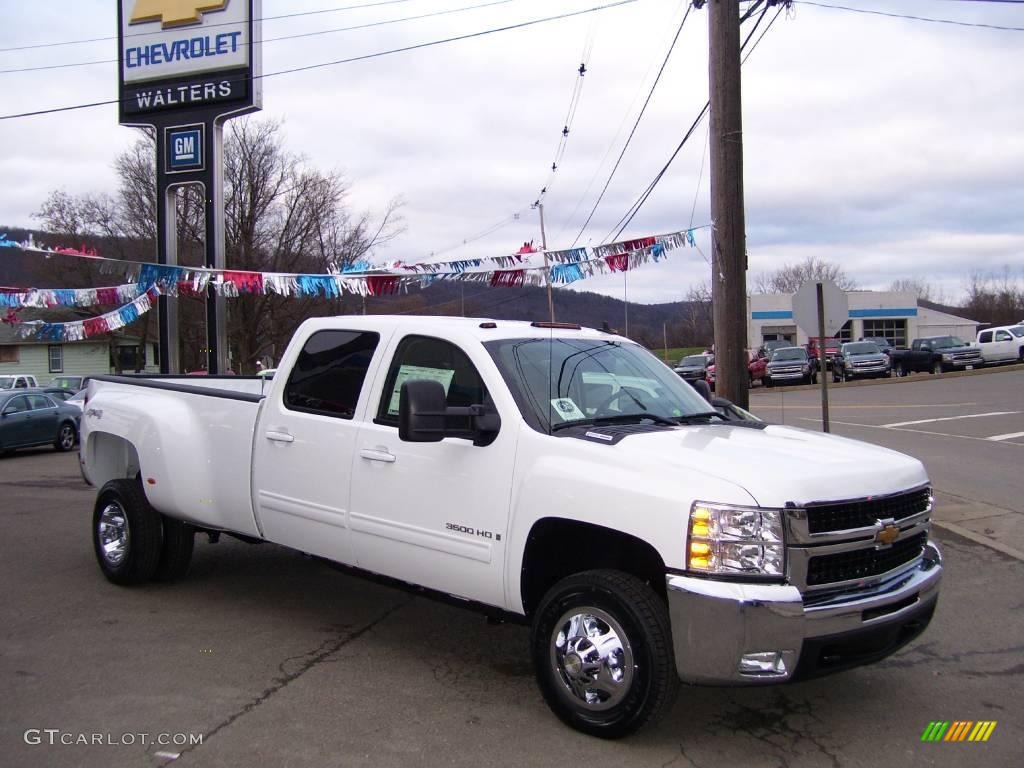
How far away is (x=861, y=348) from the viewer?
1560 inches

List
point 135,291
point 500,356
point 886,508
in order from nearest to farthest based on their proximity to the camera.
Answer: point 886,508 → point 500,356 → point 135,291

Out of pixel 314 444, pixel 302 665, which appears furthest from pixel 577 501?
pixel 302 665

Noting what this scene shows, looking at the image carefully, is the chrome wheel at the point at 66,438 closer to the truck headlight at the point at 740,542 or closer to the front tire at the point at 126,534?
the front tire at the point at 126,534

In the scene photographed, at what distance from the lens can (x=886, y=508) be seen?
13.4ft

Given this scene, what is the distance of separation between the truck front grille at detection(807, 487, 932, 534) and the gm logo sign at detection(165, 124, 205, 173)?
16443 millimetres

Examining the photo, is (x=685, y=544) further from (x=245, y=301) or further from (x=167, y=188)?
(x=245, y=301)

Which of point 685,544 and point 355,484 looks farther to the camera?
point 355,484

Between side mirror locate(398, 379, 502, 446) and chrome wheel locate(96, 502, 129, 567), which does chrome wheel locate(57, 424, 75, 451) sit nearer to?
chrome wheel locate(96, 502, 129, 567)

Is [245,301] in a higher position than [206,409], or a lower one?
higher

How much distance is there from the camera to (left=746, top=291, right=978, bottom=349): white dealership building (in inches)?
2603

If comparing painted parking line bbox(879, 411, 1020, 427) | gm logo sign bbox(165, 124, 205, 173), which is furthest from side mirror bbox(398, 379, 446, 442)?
painted parking line bbox(879, 411, 1020, 427)

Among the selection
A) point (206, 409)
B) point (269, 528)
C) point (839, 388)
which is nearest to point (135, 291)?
point (206, 409)

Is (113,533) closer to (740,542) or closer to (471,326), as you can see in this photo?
(471,326)

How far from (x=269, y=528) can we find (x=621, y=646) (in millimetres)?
2684
